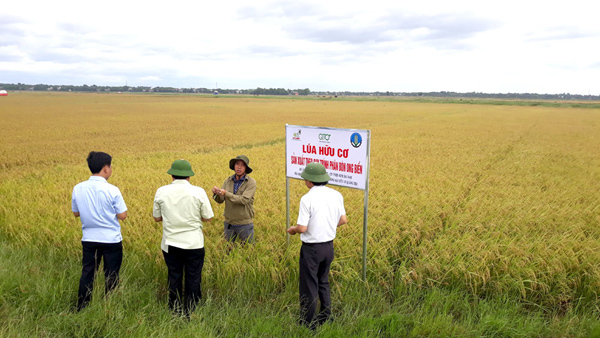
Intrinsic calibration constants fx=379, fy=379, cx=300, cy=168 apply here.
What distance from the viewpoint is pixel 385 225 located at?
648 cm

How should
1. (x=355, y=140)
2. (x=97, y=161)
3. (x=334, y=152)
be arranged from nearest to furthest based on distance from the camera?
(x=97, y=161) < (x=355, y=140) < (x=334, y=152)

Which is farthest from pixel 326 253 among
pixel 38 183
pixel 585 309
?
pixel 38 183

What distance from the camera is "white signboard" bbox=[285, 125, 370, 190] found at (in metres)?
4.75

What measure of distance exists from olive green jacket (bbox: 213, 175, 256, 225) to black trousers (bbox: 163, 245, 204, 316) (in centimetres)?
117

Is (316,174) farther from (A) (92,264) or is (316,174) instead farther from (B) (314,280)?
(A) (92,264)

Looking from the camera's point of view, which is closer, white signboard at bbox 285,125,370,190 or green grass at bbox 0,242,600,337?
green grass at bbox 0,242,600,337

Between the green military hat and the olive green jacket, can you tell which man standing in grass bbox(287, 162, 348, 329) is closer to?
the green military hat

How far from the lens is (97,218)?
13.0 ft

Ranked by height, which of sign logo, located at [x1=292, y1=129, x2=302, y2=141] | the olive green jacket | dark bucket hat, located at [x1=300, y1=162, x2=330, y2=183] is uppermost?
sign logo, located at [x1=292, y1=129, x2=302, y2=141]

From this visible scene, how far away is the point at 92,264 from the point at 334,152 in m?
3.12

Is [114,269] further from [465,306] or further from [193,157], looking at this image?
[193,157]

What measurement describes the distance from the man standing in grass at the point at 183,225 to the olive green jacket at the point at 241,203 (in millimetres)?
1072

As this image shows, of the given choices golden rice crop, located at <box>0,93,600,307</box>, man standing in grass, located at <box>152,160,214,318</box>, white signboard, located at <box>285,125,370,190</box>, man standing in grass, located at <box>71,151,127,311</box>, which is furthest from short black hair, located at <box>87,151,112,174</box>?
white signboard, located at <box>285,125,370,190</box>

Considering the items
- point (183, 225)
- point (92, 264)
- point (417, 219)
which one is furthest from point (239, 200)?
point (417, 219)
